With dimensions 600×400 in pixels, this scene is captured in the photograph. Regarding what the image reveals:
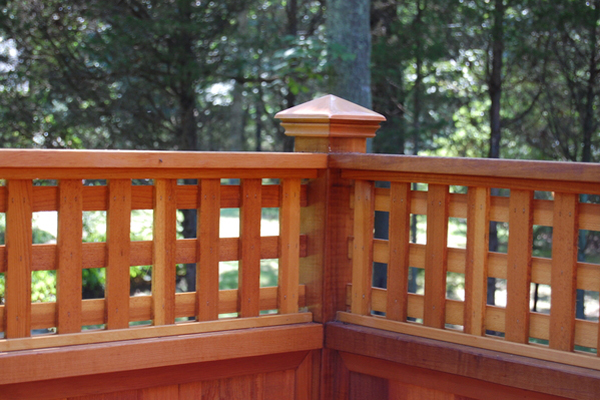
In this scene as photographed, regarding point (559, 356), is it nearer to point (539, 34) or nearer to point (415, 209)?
point (415, 209)

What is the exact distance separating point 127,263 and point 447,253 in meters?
1.25

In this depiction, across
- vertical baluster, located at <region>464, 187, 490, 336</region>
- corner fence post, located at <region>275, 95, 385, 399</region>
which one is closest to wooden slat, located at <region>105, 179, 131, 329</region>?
corner fence post, located at <region>275, 95, 385, 399</region>

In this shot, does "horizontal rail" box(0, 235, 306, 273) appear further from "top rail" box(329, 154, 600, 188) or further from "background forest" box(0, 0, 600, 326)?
"background forest" box(0, 0, 600, 326)

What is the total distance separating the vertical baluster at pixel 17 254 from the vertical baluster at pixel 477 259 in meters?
1.60

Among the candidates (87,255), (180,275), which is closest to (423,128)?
(180,275)

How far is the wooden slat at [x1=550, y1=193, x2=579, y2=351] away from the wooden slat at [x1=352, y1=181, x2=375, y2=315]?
2.57 feet

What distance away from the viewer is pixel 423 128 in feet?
32.2

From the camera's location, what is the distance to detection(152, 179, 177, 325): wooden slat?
2449 mm

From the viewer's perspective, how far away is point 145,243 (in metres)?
2.46

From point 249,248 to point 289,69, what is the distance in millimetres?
4652

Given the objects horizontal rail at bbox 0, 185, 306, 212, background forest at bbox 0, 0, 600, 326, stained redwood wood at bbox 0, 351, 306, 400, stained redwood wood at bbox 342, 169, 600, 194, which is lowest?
stained redwood wood at bbox 0, 351, 306, 400

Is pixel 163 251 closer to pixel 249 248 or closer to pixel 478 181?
pixel 249 248

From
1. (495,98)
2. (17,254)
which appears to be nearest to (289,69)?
(495,98)

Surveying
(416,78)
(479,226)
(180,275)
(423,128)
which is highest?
(416,78)
